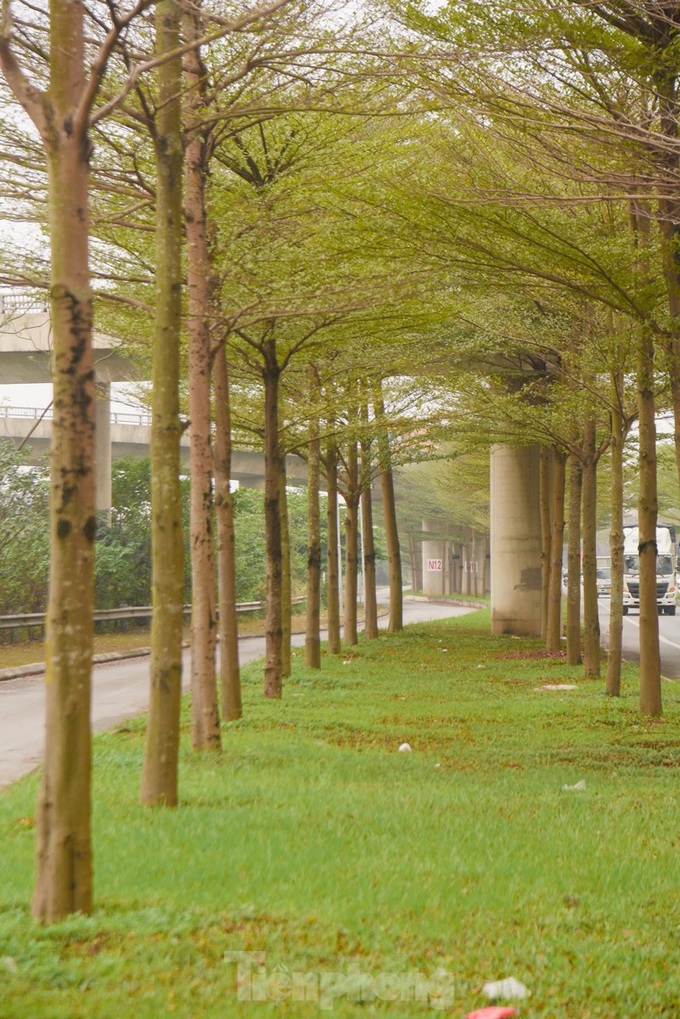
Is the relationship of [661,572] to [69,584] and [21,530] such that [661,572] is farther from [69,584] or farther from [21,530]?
[69,584]

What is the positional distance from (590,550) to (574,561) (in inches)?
131

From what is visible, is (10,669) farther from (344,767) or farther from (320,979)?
(320,979)

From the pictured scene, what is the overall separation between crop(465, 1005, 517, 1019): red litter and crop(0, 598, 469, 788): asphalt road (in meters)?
6.67

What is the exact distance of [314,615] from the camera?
65.5 ft

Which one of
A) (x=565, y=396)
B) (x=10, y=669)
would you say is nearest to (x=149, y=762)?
(x=565, y=396)

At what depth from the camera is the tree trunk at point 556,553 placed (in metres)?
24.1

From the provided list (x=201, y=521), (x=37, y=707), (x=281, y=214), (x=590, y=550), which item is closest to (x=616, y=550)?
(x=590, y=550)

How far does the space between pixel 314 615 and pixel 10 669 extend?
20.3 feet

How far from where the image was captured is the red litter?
13.1 ft

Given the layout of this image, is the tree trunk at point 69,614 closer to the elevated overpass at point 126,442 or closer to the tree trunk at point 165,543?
the tree trunk at point 165,543

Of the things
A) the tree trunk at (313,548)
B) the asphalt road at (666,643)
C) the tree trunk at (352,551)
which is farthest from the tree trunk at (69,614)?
the tree trunk at (352,551)

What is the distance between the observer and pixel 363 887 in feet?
18.3

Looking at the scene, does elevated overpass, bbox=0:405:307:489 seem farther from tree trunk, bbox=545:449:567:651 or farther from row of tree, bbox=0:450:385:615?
tree trunk, bbox=545:449:567:651

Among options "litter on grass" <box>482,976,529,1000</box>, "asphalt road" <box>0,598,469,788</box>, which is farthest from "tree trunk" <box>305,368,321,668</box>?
"litter on grass" <box>482,976,529,1000</box>
